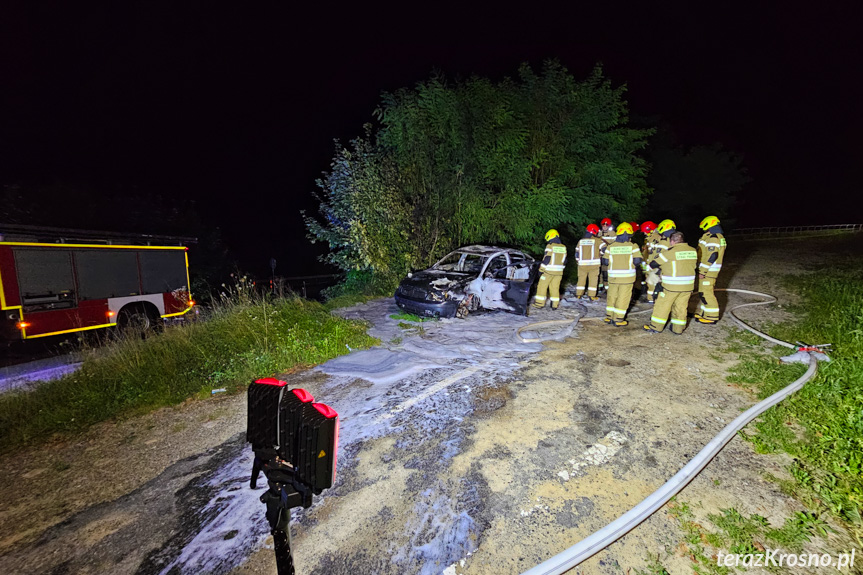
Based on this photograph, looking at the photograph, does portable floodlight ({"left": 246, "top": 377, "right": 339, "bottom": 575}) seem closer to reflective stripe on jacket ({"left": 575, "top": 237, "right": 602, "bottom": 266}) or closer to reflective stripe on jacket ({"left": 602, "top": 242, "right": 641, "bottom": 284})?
reflective stripe on jacket ({"left": 602, "top": 242, "right": 641, "bottom": 284})

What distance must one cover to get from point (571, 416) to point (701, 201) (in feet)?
88.2

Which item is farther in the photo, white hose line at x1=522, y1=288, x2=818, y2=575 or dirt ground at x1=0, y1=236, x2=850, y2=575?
dirt ground at x1=0, y1=236, x2=850, y2=575

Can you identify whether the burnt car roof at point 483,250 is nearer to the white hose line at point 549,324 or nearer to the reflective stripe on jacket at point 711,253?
the white hose line at point 549,324

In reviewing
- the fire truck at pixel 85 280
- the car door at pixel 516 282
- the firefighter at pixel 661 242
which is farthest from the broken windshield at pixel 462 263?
the fire truck at pixel 85 280

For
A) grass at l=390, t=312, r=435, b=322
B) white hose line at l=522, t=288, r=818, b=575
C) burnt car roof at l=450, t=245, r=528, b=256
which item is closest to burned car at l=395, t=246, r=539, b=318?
burnt car roof at l=450, t=245, r=528, b=256

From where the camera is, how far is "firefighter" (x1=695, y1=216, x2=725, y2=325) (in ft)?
22.4

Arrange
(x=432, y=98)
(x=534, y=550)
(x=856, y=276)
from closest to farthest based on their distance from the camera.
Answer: (x=534, y=550) < (x=856, y=276) < (x=432, y=98)

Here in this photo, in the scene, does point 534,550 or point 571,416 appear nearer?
point 534,550

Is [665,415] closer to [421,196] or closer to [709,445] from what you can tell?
[709,445]

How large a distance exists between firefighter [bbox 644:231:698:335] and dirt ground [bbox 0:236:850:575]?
6.18ft

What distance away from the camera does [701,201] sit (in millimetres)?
24562

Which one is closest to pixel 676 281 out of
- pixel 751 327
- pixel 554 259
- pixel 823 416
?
pixel 751 327

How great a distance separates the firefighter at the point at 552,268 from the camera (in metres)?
8.22

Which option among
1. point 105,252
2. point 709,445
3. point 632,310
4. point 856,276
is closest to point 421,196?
point 632,310
